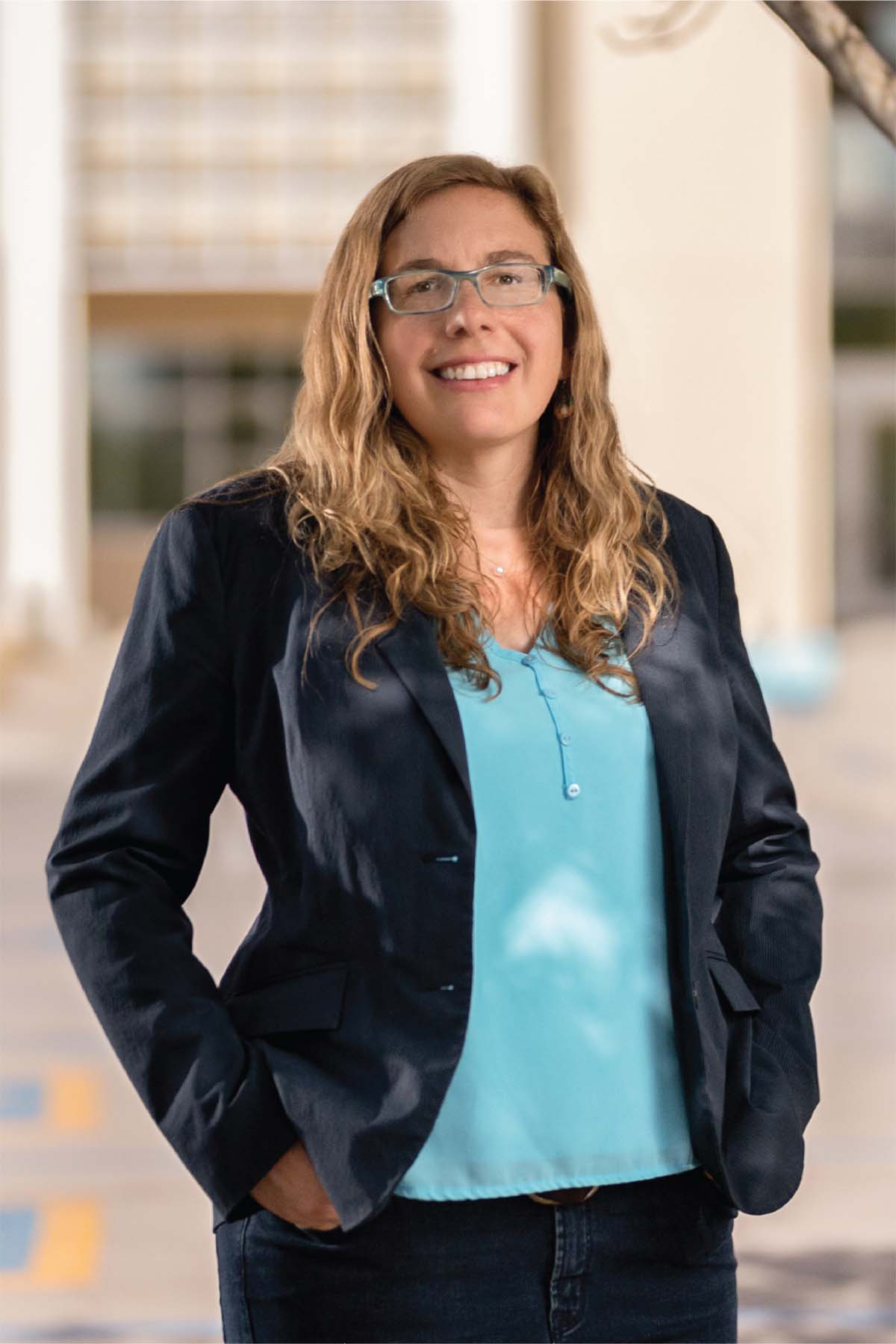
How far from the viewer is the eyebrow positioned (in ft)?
7.63

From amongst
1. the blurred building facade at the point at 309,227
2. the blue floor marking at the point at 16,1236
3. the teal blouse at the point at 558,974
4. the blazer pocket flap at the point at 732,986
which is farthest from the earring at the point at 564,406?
the blurred building facade at the point at 309,227

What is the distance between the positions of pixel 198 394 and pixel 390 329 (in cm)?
2655

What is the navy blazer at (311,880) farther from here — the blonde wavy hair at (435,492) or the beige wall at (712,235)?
the beige wall at (712,235)

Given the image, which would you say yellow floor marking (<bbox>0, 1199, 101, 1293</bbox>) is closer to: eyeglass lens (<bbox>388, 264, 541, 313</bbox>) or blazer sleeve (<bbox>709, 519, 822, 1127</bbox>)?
blazer sleeve (<bbox>709, 519, 822, 1127</bbox>)

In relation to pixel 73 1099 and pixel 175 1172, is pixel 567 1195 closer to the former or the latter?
pixel 175 1172

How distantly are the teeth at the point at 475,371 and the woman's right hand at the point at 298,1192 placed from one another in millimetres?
890

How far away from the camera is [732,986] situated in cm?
232

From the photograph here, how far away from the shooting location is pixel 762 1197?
226cm

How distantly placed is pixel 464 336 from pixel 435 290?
0.24 feet

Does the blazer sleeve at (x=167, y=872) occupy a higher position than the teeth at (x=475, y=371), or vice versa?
the teeth at (x=475, y=371)

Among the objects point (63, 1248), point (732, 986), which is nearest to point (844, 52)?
point (732, 986)

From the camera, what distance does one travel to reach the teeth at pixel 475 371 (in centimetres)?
230

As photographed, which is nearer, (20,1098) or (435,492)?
(435,492)

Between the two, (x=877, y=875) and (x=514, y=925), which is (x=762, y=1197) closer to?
(x=514, y=925)
